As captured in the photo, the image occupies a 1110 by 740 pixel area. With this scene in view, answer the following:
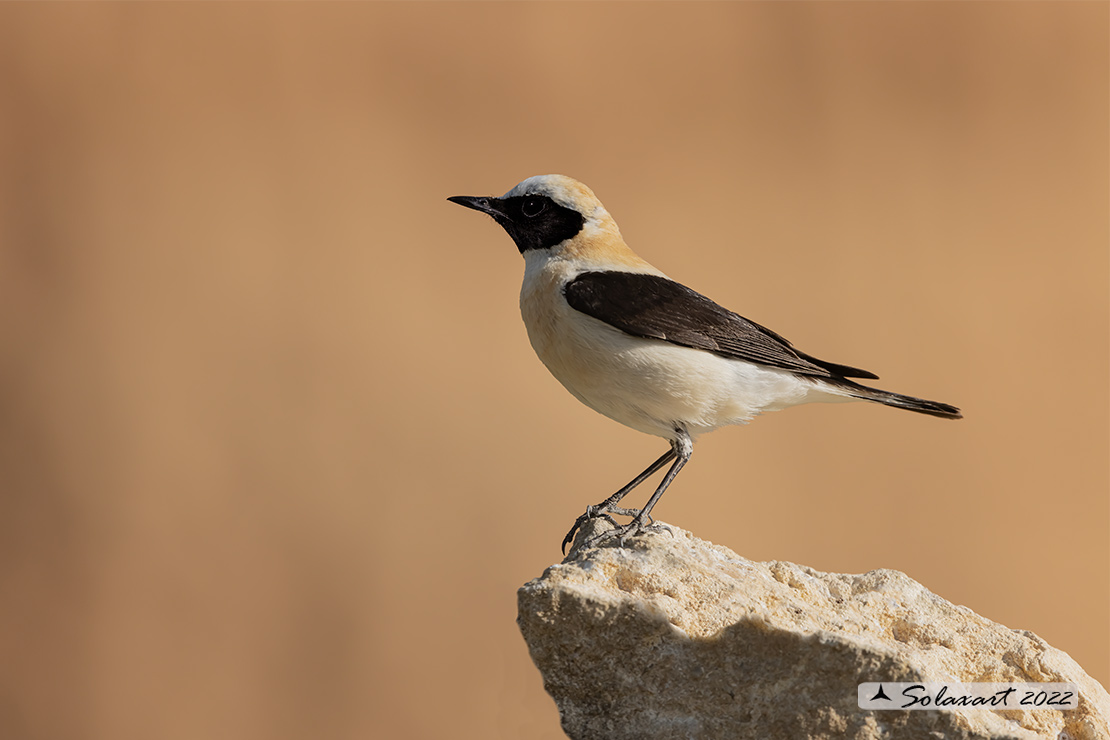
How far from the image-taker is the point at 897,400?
4223 mm

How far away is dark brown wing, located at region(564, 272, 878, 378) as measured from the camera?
154 inches

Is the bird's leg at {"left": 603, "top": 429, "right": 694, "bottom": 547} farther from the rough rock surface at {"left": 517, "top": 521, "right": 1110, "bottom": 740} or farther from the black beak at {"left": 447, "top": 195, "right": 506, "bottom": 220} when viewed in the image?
the black beak at {"left": 447, "top": 195, "right": 506, "bottom": 220}

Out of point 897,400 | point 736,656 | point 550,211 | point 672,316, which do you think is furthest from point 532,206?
point 736,656

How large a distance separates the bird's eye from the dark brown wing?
495mm

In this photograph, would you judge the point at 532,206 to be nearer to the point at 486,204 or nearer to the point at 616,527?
the point at 486,204

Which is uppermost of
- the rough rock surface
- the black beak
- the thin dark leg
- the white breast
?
the black beak

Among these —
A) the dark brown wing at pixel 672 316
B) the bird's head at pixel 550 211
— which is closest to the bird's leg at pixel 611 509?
the dark brown wing at pixel 672 316

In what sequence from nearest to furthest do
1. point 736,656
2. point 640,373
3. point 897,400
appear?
1. point 736,656
2. point 640,373
3. point 897,400

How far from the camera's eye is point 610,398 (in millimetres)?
3963

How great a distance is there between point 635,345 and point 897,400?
1385mm

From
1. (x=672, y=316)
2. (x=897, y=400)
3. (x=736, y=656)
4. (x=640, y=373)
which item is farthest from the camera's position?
(x=897, y=400)

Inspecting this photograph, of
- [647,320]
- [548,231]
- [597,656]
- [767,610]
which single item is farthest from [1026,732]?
[548,231]

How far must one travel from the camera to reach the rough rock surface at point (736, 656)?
2.87 metres

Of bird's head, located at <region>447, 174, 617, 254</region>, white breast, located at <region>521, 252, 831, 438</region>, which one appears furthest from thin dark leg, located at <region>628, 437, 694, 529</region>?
bird's head, located at <region>447, 174, 617, 254</region>
